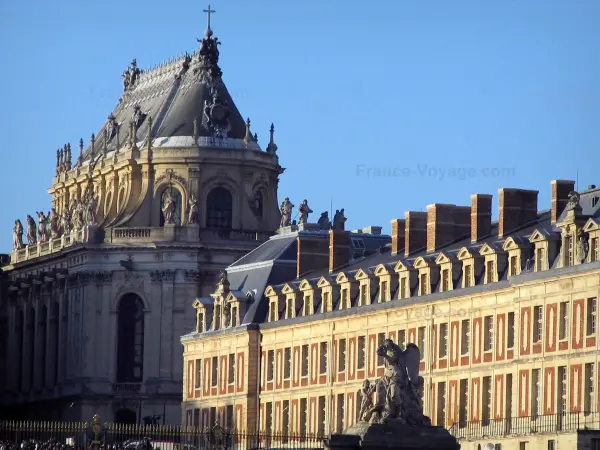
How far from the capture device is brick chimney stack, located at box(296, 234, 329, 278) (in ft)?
517

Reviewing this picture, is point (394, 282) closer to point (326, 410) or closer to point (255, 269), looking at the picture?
point (326, 410)

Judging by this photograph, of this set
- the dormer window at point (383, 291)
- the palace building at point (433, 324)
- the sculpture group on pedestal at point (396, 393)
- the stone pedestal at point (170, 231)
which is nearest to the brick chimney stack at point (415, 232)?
the palace building at point (433, 324)

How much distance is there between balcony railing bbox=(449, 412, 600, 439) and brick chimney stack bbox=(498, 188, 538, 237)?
901cm

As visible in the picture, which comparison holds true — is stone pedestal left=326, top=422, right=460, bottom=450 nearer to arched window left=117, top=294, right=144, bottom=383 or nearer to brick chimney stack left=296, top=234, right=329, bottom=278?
brick chimney stack left=296, top=234, right=329, bottom=278

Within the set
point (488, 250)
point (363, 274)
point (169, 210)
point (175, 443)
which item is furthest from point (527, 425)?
point (169, 210)

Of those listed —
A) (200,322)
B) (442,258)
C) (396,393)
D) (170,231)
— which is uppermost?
(170,231)

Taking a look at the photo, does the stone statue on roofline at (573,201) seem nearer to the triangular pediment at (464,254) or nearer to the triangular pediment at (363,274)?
the triangular pediment at (464,254)

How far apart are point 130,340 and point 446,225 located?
65.1m

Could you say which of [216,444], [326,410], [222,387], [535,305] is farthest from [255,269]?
[535,305]

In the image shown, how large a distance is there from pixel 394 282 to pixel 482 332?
11.8 metres

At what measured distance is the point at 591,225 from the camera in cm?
11544

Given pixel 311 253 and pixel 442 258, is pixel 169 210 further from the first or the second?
pixel 442 258

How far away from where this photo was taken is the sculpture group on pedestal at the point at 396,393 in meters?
97.9

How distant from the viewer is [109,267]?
198 meters
